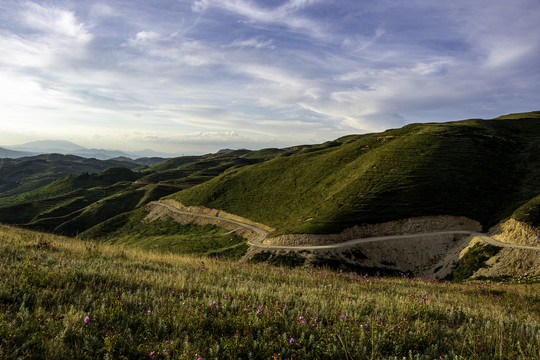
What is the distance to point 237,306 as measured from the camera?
19.8 feet

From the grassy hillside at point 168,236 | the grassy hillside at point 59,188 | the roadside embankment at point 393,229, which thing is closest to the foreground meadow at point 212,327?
the grassy hillside at point 168,236

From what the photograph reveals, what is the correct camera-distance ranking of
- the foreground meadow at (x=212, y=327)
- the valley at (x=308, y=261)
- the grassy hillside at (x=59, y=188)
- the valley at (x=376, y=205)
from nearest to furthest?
the foreground meadow at (x=212, y=327)
the valley at (x=308, y=261)
the valley at (x=376, y=205)
the grassy hillside at (x=59, y=188)

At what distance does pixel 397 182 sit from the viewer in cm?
5672

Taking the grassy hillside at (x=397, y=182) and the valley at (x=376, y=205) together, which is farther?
the grassy hillside at (x=397, y=182)

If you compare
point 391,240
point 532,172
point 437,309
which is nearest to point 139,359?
point 437,309

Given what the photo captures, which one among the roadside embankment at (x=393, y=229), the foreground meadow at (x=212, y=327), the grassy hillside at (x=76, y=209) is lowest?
the grassy hillside at (x=76, y=209)

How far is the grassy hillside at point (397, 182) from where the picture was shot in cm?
4853

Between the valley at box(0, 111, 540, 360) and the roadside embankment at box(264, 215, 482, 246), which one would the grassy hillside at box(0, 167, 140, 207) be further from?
the roadside embankment at box(264, 215, 482, 246)

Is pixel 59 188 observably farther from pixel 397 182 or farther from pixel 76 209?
pixel 397 182

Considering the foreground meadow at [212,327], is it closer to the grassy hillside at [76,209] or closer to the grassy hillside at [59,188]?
the grassy hillside at [76,209]

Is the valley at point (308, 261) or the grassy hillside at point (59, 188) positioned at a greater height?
the valley at point (308, 261)

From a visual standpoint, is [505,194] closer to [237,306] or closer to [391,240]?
[391,240]

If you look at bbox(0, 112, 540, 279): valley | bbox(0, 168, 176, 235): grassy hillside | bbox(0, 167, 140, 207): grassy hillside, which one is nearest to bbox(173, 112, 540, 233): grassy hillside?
bbox(0, 112, 540, 279): valley

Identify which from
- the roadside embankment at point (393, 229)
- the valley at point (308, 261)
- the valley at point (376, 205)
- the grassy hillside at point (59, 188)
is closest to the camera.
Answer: the valley at point (308, 261)
